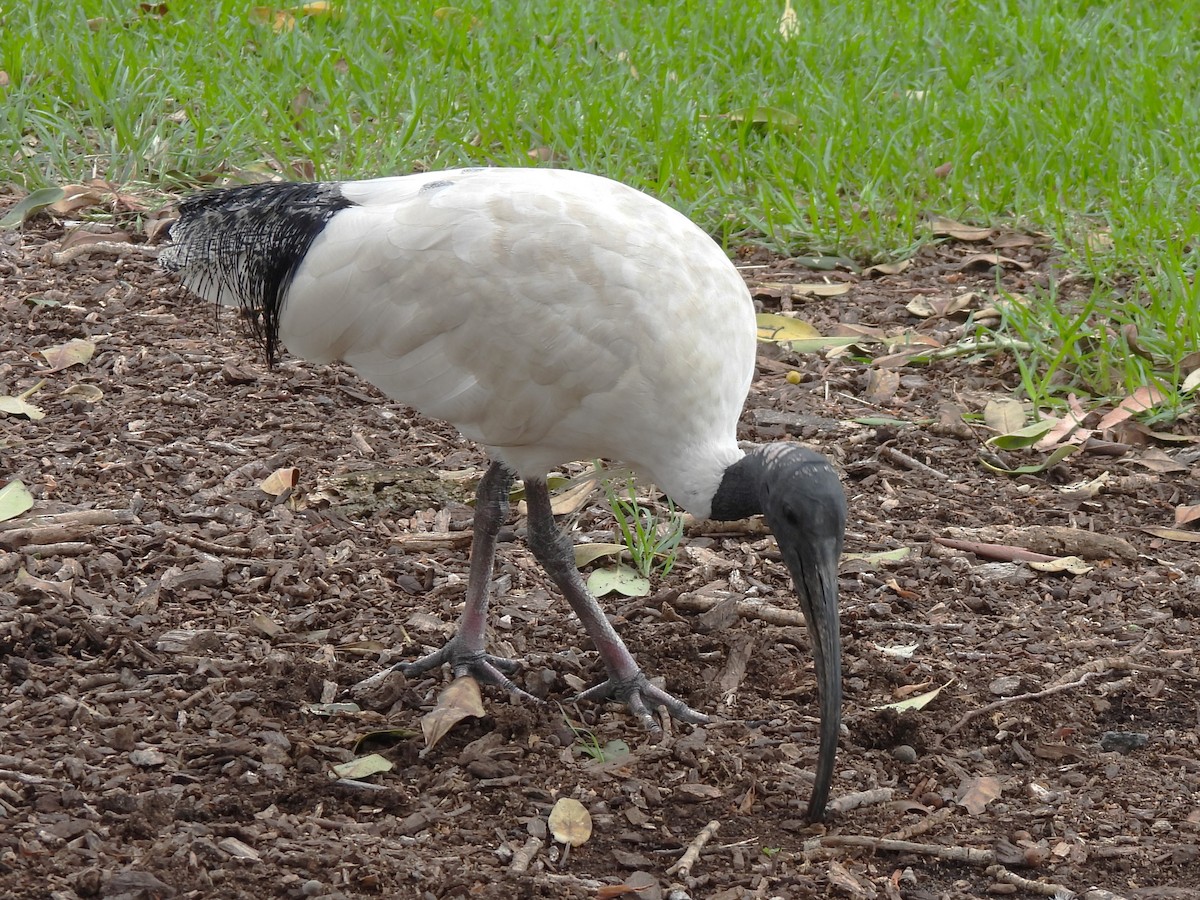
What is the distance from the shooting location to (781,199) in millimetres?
7008

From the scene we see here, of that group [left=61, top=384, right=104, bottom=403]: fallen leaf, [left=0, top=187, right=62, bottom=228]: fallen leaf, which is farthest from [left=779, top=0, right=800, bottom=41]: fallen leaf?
[left=61, top=384, right=104, bottom=403]: fallen leaf

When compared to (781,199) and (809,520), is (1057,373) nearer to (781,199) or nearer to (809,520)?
(781,199)

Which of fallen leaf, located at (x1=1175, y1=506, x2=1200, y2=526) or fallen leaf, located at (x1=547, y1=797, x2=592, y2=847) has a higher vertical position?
fallen leaf, located at (x1=1175, y1=506, x2=1200, y2=526)

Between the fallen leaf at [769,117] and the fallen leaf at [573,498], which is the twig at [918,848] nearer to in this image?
the fallen leaf at [573,498]

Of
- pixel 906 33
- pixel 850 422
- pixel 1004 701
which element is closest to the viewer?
pixel 1004 701

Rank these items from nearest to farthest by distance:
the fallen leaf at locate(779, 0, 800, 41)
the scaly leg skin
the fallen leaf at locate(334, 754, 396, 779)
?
the fallen leaf at locate(334, 754, 396, 779)
the scaly leg skin
the fallen leaf at locate(779, 0, 800, 41)

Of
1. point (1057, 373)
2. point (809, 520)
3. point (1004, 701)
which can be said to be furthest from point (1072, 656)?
point (1057, 373)

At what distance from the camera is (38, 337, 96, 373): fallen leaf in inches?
225

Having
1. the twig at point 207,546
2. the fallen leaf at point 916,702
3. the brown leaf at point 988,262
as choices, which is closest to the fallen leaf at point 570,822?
the fallen leaf at point 916,702

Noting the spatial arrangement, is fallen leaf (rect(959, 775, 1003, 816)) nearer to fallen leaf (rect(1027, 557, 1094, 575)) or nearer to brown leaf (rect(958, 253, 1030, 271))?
fallen leaf (rect(1027, 557, 1094, 575))

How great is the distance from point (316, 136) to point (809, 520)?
13.8ft

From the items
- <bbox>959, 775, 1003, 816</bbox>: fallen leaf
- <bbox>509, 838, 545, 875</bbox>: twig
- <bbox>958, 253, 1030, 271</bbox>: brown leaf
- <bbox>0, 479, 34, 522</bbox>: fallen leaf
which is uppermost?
<bbox>958, 253, 1030, 271</bbox>: brown leaf

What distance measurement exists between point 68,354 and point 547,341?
102 inches

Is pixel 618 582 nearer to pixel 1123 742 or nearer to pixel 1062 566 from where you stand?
pixel 1062 566
